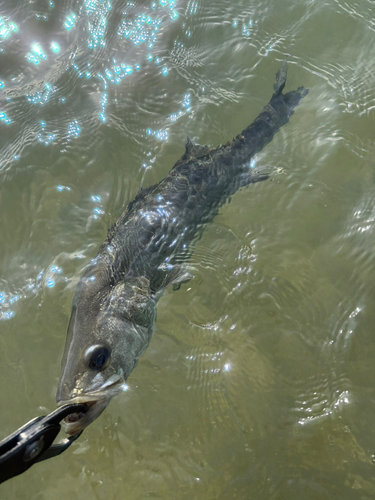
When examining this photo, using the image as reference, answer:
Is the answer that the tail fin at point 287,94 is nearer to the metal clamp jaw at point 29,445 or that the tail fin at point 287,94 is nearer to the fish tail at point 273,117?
the fish tail at point 273,117

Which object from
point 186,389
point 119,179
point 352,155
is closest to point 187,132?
point 119,179

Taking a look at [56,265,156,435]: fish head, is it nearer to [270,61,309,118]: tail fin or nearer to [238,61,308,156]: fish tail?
[238,61,308,156]: fish tail

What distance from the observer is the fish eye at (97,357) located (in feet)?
8.81

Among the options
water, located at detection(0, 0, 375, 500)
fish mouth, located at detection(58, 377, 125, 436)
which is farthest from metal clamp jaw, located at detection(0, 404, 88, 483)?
water, located at detection(0, 0, 375, 500)

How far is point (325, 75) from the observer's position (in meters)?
5.12

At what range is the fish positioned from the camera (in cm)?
269

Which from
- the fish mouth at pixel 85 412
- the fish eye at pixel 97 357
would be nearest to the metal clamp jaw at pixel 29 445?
the fish mouth at pixel 85 412

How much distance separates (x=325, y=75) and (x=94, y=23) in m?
3.36

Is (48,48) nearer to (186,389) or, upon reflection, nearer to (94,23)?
(94,23)

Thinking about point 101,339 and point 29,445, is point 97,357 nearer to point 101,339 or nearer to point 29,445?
point 101,339

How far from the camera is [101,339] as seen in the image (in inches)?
112

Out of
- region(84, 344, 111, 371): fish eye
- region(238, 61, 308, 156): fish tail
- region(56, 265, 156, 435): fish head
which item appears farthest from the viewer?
region(238, 61, 308, 156): fish tail

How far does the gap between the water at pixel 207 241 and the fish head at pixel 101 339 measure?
44cm

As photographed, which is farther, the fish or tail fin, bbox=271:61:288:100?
tail fin, bbox=271:61:288:100
